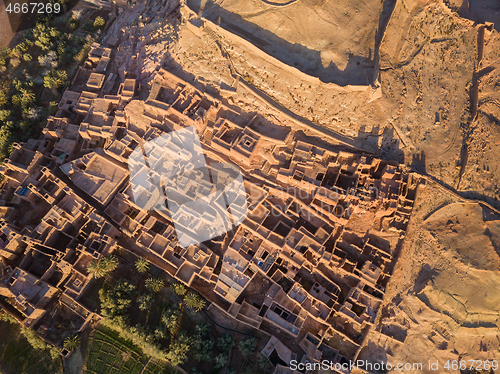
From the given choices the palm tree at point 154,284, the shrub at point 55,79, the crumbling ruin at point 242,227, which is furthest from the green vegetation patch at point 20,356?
the shrub at point 55,79

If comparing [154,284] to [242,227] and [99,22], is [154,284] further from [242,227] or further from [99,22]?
[99,22]

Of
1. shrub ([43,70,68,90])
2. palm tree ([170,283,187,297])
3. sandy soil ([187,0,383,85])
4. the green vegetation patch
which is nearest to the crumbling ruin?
palm tree ([170,283,187,297])

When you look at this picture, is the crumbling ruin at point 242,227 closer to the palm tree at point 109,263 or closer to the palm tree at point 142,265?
the palm tree at point 142,265

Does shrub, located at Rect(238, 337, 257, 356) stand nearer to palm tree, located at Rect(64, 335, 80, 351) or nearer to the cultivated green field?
the cultivated green field

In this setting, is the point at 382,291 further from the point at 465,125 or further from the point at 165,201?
the point at 165,201

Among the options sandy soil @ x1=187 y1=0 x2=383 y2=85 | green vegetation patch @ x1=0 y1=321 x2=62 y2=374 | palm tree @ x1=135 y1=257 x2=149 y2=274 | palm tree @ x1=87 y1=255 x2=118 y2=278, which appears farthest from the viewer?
sandy soil @ x1=187 y1=0 x2=383 y2=85

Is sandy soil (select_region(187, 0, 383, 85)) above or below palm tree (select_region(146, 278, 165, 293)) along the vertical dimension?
above

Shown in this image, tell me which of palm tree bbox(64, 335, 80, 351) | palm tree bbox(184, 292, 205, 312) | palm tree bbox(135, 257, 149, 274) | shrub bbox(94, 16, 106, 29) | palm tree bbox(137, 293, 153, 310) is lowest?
palm tree bbox(64, 335, 80, 351)
